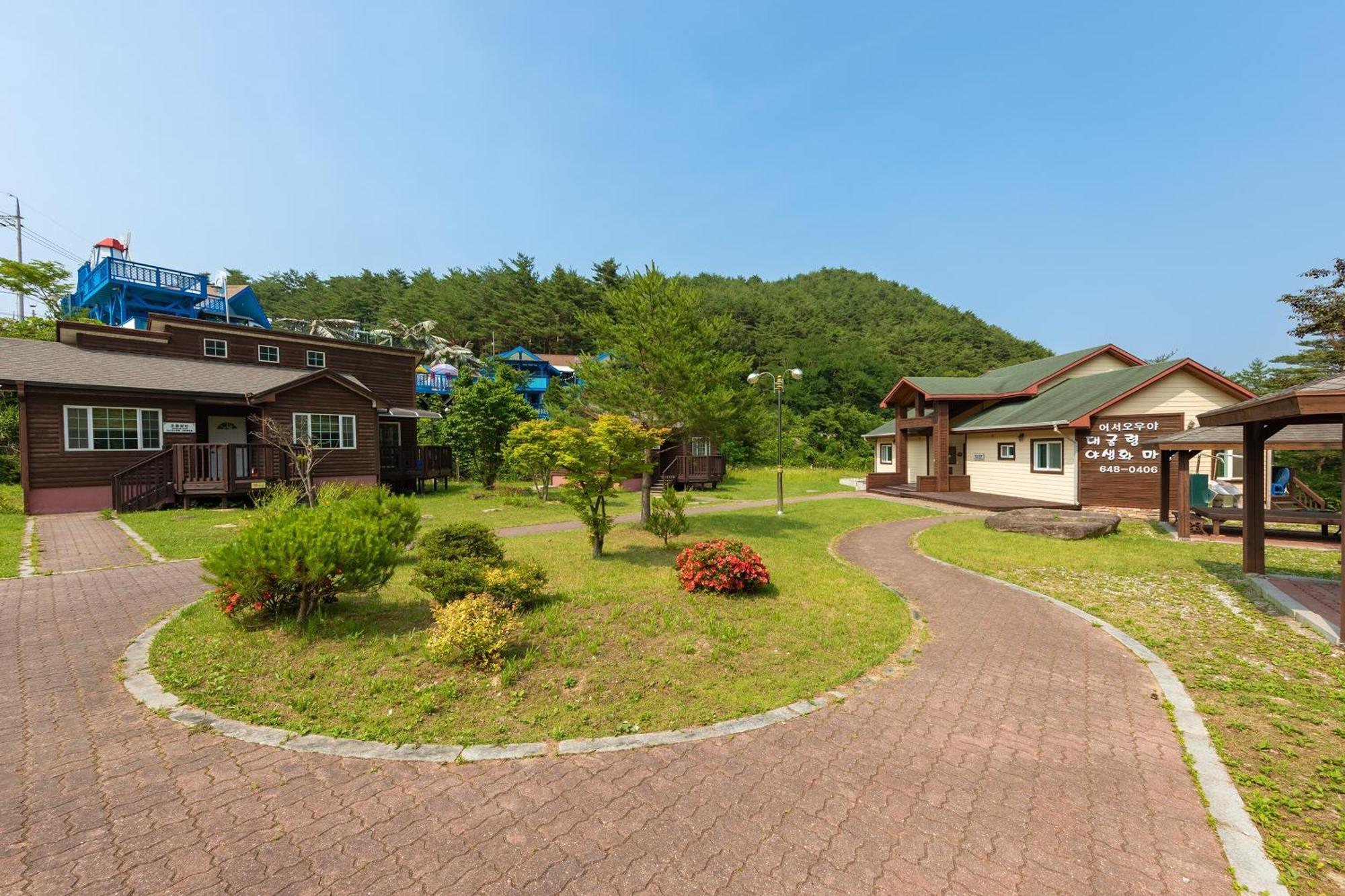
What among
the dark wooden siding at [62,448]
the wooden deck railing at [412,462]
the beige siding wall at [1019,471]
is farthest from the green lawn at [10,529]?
the beige siding wall at [1019,471]

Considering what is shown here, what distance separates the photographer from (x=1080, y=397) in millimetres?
20203

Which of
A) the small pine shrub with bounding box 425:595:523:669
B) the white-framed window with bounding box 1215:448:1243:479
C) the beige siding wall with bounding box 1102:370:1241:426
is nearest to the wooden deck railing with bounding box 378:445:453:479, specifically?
the small pine shrub with bounding box 425:595:523:669

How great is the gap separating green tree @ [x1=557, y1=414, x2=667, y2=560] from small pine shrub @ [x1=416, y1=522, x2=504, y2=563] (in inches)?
84.7

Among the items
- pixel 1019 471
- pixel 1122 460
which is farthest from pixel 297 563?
pixel 1019 471

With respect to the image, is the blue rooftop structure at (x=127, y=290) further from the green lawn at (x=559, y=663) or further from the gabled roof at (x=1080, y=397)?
the gabled roof at (x=1080, y=397)

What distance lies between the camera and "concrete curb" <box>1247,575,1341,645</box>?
6.40m

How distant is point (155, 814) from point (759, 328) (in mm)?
61936

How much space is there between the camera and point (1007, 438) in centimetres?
2236

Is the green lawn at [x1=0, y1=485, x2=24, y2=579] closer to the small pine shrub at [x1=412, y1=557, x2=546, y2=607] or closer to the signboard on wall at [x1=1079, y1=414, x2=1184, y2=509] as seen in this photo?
the small pine shrub at [x1=412, y1=557, x2=546, y2=607]

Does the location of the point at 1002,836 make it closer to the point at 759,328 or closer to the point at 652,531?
the point at 652,531

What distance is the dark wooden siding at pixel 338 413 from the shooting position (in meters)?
18.8

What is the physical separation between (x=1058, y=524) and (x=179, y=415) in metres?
27.0

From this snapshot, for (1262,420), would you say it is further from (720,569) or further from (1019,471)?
(1019,471)

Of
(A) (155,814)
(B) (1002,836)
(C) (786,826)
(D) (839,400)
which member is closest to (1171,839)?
(B) (1002,836)
